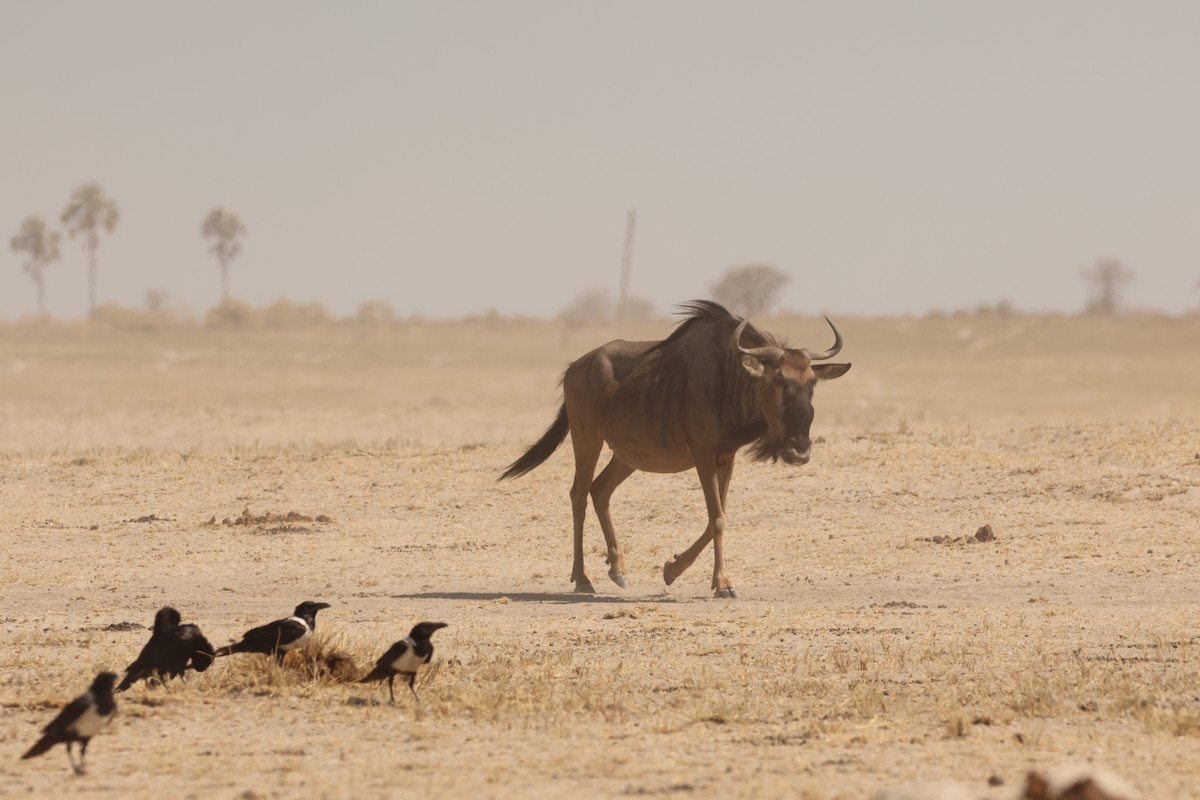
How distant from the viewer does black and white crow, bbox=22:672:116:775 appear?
7297 mm

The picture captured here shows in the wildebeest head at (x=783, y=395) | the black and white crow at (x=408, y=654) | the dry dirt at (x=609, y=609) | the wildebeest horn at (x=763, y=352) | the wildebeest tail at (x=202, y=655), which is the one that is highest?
the wildebeest horn at (x=763, y=352)

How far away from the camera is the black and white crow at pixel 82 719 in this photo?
7297 millimetres

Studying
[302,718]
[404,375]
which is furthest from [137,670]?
[404,375]

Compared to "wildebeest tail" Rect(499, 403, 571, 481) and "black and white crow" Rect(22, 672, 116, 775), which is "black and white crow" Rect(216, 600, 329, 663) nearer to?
"black and white crow" Rect(22, 672, 116, 775)

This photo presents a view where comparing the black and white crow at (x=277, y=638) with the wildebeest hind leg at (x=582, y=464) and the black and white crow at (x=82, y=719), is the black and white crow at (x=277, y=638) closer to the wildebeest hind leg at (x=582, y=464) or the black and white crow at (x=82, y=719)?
the black and white crow at (x=82, y=719)

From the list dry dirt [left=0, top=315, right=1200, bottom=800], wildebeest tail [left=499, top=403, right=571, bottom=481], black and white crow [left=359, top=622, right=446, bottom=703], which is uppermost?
wildebeest tail [left=499, top=403, right=571, bottom=481]

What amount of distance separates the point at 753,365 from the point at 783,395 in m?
0.36

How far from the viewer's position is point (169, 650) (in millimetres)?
9242

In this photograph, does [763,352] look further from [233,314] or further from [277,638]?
[233,314]

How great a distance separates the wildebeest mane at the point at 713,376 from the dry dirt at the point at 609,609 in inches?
56.1

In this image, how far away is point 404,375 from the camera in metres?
45.4

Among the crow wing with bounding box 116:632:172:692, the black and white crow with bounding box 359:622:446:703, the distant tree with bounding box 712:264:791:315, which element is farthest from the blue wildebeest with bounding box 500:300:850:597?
the distant tree with bounding box 712:264:791:315

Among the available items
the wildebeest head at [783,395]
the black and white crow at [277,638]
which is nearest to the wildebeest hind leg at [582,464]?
the wildebeest head at [783,395]

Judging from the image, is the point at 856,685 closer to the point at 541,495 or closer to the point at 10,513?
the point at 541,495
